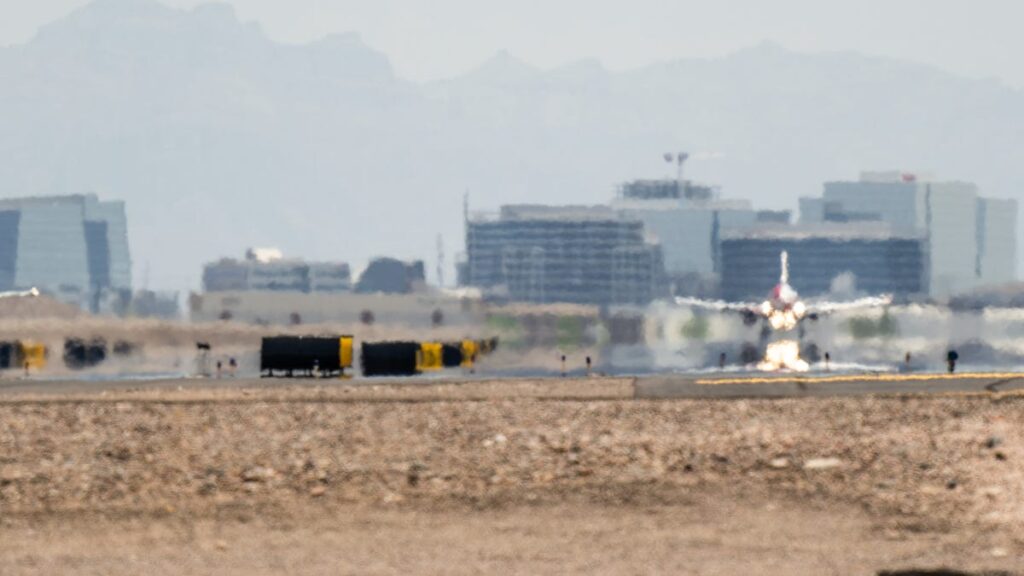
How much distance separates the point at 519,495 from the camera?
36500mm

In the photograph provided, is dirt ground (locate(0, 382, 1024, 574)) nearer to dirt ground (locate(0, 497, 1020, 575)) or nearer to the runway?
dirt ground (locate(0, 497, 1020, 575))

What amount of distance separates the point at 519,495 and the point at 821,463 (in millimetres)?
5885

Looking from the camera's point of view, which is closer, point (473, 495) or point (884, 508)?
point (884, 508)

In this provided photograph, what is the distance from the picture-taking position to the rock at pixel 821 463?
38.9 m

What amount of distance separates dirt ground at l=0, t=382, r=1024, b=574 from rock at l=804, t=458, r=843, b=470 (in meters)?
0.07

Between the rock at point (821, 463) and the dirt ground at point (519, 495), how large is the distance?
0.23 feet

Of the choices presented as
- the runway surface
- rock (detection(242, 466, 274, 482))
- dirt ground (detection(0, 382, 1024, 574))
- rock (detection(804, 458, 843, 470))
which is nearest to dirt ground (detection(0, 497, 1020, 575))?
dirt ground (detection(0, 382, 1024, 574))

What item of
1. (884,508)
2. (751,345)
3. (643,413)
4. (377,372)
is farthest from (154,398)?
(751,345)

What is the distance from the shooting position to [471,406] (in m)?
57.9

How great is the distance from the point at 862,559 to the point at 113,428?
82.8ft

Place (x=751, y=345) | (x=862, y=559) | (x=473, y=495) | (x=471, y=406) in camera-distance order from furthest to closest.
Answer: (x=751, y=345)
(x=471, y=406)
(x=473, y=495)
(x=862, y=559)

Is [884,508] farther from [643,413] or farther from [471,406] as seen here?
[471,406]

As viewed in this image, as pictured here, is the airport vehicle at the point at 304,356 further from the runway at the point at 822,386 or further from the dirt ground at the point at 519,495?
the dirt ground at the point at 519,495

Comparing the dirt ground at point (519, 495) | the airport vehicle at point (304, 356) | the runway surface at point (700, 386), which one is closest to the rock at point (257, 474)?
the dirt ground at point (519, 495)
